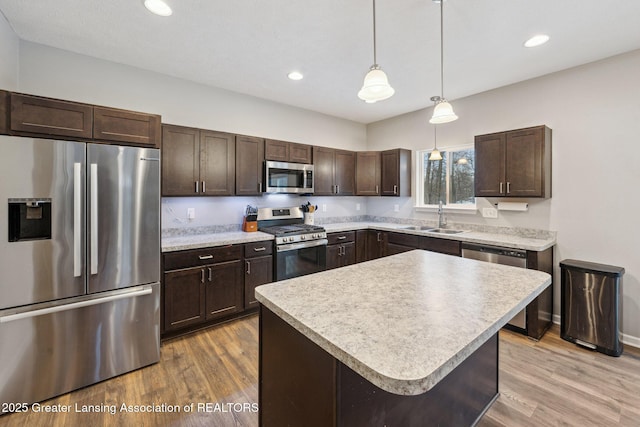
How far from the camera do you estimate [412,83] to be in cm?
334

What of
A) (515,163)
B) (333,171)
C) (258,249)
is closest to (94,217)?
(258,249)

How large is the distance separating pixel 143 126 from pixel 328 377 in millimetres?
2382

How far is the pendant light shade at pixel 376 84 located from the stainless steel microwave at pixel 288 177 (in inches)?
84.7

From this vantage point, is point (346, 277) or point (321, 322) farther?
point (346, 277)

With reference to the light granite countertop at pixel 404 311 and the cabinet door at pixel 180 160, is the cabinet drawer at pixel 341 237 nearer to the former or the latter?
the cabinet door at pixel 180 160

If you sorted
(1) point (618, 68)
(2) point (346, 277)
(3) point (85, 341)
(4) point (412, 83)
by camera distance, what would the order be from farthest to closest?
(4) point (412, 83)
(1) point (618, 68)
(3) point (85, 341)
(2) point (346, 277)

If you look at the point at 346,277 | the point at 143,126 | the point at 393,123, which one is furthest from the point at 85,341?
the point at 393,123

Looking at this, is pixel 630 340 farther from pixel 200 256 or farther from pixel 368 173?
pixel 200 256

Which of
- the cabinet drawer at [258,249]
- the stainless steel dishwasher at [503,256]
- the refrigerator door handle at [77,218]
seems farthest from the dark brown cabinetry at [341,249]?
the refrigerator door handle at [77,218]

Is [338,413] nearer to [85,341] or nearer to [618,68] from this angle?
[85,341]

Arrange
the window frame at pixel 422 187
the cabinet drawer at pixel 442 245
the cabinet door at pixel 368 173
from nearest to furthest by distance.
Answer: the cabinet drawer at pixel 442 245, the window frame at pixel 422 187, the cabinet door at pixel 368 173

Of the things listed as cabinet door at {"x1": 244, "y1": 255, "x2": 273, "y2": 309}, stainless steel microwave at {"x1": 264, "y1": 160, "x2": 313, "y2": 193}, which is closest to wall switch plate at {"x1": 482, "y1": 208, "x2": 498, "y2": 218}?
stainless steel microwave at {"x1": 264, "y1": 160, "x2": 313, "y2": 193}

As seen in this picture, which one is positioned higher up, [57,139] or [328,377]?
[57,139]

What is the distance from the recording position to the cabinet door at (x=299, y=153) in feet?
12.7
